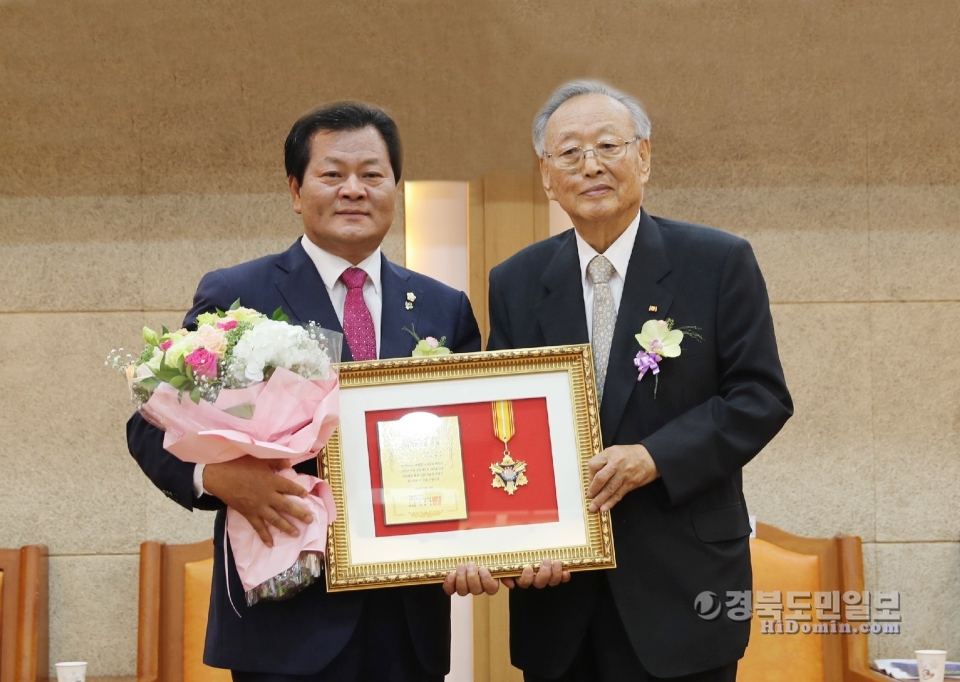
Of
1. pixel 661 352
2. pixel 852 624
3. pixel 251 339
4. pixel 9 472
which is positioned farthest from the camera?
pixel 9 472

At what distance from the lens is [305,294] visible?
2.21 m

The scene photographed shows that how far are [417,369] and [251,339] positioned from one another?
0.38 m

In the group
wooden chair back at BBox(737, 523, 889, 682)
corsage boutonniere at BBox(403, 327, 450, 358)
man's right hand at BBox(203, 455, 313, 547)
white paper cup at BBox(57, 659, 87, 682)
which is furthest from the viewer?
wooden chair back at BBox(737, 523, 889, 682)

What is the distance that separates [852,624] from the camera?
337cm

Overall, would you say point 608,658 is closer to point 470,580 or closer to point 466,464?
point 470,580

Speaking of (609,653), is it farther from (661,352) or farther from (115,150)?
(115,150)

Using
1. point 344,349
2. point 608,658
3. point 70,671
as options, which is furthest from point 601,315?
point 70,671

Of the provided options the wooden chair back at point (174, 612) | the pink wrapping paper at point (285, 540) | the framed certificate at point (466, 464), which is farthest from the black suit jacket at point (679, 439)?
the wooden chair back at point (174, 612)

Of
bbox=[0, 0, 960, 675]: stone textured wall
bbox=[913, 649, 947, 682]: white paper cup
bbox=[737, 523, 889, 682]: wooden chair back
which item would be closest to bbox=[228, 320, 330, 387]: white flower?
bbox=[0, 0, 960, 675]: stone textured wall

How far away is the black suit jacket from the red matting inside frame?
16cm

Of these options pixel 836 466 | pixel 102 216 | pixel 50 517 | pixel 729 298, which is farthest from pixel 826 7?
pixel 50 517

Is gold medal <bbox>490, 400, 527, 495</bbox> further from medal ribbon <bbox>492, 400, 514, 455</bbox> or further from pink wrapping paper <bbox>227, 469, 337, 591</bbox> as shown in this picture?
pink wrapping paper <bbox>227, 469, 337, 591</bbox>

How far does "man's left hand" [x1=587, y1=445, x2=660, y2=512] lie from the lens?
199 centimetres

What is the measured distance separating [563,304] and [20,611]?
2.34m
